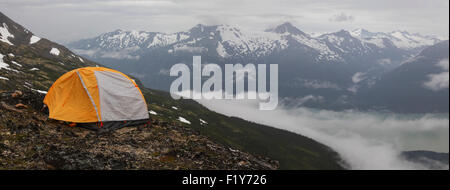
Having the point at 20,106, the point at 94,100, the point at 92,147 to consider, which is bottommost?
the point at 92,147

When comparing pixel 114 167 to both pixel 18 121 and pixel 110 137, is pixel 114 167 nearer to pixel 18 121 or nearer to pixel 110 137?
pixel 110 137

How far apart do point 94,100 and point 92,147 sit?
581 centimetres

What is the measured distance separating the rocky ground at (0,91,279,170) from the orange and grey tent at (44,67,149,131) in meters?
0.99

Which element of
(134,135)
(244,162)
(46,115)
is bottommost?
(244,162)

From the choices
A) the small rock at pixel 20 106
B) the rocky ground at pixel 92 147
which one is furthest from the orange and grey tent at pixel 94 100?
the small rock at pixel 20 106

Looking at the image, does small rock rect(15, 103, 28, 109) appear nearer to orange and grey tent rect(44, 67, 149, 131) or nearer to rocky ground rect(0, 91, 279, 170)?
rocky ground rect(0, 91, 279, 170)

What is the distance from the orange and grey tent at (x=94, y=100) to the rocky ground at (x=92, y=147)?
99 centimetres

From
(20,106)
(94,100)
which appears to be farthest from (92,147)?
(20,106)

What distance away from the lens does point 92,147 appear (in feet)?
59.1

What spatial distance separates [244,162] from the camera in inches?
764

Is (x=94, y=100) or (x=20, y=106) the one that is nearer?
(x=20, y=106)

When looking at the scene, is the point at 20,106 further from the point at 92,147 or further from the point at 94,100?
the point at 92,147

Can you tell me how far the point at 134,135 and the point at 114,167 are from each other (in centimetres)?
634
